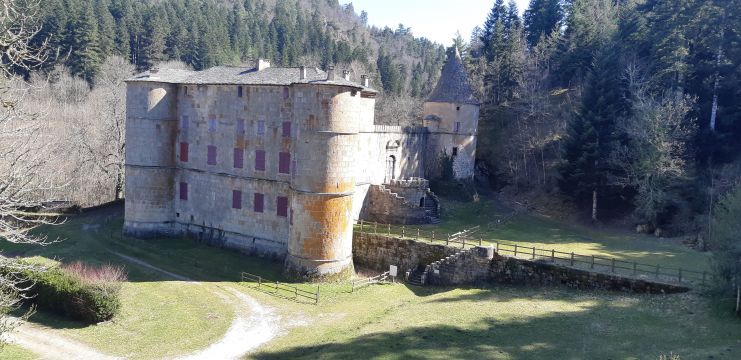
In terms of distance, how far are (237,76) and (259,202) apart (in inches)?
321

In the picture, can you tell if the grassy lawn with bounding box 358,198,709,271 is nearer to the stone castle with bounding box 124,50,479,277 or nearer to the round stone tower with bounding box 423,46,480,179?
the stone castle with bounding box 124,50,479,277

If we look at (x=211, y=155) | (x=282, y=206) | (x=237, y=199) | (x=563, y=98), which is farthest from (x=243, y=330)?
(x=563, y=98)

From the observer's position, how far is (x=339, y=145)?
28859 millimetres

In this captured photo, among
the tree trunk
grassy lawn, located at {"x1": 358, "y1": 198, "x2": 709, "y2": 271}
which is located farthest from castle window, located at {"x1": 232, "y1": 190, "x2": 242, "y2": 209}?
the tree trunk

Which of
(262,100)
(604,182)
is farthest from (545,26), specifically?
(262,100)

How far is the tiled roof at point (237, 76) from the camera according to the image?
104 ft

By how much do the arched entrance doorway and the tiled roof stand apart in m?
7.69

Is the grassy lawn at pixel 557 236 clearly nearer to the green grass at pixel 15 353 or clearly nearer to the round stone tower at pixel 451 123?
the round stone tower at pixel 451 123

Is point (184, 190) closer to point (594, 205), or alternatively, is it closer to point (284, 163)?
point (284, 163)

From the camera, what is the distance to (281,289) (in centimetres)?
2738

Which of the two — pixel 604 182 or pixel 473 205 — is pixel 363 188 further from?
pixel 604 182

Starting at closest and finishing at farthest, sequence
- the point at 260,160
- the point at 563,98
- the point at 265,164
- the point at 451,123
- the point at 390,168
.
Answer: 1. the point at 265,164
2. the point at 260,160
3. the point at 390,168
4. the point at 451,123
5. the point at 563,98

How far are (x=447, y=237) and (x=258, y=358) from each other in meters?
14.6

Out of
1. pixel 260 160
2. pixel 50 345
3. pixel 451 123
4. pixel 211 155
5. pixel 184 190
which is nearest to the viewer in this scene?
pixel 50 345
